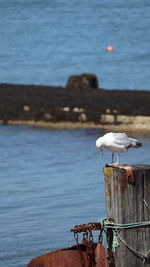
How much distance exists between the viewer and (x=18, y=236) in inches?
454

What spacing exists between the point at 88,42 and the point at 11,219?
169 ft

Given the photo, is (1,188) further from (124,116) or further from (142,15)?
(142,15)

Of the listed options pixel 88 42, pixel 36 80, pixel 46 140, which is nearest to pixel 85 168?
pixel 46 140

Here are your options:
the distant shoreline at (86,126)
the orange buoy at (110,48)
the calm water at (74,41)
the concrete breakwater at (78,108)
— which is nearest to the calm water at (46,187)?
the distant shoreline at (86,126)

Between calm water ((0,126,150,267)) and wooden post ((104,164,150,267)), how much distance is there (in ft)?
9.95

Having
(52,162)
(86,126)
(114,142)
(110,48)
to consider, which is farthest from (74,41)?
(114,142)

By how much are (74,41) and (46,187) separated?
161 ft

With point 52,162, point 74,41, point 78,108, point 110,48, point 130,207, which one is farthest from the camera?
point 74,41

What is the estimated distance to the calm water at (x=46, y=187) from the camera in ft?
37.2

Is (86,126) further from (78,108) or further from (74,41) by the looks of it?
(74,41)

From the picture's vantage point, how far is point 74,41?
6334 centimetres

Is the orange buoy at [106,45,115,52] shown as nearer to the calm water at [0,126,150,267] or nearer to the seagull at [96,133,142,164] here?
the calm water at [0,126,150,267]

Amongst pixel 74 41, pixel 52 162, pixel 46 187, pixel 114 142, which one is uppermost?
pixel 74 41

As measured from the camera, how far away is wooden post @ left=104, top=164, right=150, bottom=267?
7.35m
